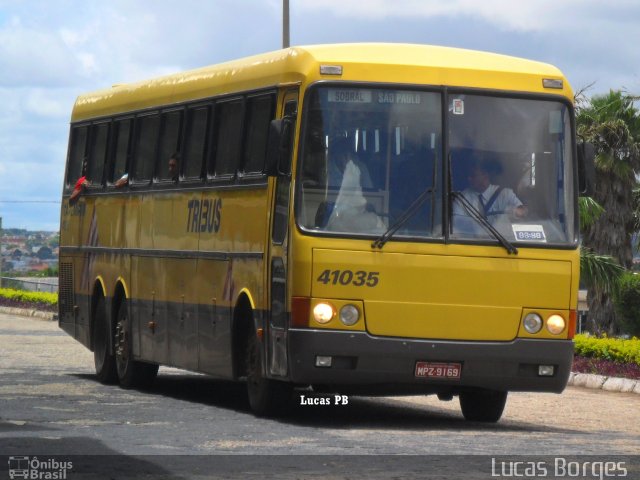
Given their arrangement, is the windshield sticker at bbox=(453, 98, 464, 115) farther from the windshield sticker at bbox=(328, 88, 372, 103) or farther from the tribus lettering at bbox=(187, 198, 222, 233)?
the tribus lettering at bbox=(187, 198, 222, 233)

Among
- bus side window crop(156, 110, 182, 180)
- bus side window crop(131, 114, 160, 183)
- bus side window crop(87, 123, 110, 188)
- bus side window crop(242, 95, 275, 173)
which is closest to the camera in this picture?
bus side window crop(242, 95, 275, 173)

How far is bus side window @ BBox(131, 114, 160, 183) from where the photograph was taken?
64.1 feet

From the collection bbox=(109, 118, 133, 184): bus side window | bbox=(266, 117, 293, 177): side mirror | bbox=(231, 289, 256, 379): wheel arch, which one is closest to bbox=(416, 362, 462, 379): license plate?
bbox=(266, 117, 293, 177): side mirror

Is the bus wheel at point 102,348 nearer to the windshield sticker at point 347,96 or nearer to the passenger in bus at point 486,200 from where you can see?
the windshield sticker at point 347,96

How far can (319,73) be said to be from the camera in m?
15.0

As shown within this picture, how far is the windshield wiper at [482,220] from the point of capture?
1508 cm

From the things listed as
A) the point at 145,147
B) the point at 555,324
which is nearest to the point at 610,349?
the point at 145,147

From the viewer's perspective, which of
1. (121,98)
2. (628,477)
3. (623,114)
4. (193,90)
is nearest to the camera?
(628,477)

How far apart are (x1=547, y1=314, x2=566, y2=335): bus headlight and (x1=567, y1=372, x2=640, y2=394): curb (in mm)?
6294

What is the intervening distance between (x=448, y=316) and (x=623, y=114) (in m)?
30.9

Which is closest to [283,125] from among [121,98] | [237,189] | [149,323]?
[237,189]

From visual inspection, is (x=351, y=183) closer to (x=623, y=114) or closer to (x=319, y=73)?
(x=319, y=73)

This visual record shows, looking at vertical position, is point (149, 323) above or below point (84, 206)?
below

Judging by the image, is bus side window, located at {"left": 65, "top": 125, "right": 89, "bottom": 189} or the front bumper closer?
the front bumper
